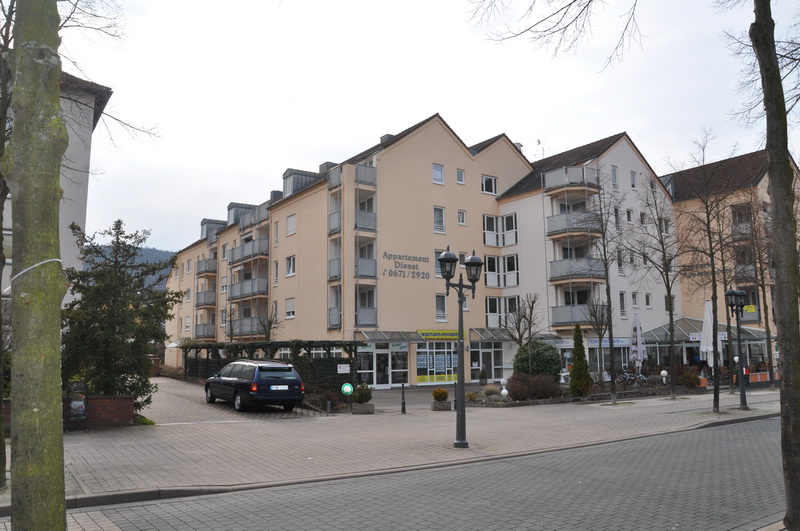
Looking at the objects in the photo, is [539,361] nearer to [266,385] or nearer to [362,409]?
[362,409]

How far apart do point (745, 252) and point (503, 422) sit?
1993 cm

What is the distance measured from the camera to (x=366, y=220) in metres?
35.1

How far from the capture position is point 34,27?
4289mm

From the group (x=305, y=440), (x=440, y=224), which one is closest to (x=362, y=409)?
(x=305, y=440)

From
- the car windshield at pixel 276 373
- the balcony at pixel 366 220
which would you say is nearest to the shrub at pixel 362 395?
the car windshield at pixel 276 373

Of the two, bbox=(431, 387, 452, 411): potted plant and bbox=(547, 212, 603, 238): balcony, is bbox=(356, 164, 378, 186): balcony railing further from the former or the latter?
bbox=(431, 387, 452, 411): potted plant

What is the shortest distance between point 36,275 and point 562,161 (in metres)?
42.5

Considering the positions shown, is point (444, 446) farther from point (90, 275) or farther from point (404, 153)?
point (404, 153)

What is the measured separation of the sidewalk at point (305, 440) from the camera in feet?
30.3

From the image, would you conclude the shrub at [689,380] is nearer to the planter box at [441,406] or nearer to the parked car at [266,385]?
the planter box at [441,406]

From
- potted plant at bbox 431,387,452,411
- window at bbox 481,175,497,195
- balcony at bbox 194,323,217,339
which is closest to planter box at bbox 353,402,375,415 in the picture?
potted plant at bbox 431,387,452,411

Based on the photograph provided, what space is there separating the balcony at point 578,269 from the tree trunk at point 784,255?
31.3m

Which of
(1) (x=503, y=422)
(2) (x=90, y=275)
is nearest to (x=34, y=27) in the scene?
(2) (x=90, y=275)

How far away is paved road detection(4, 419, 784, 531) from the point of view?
273 inches
